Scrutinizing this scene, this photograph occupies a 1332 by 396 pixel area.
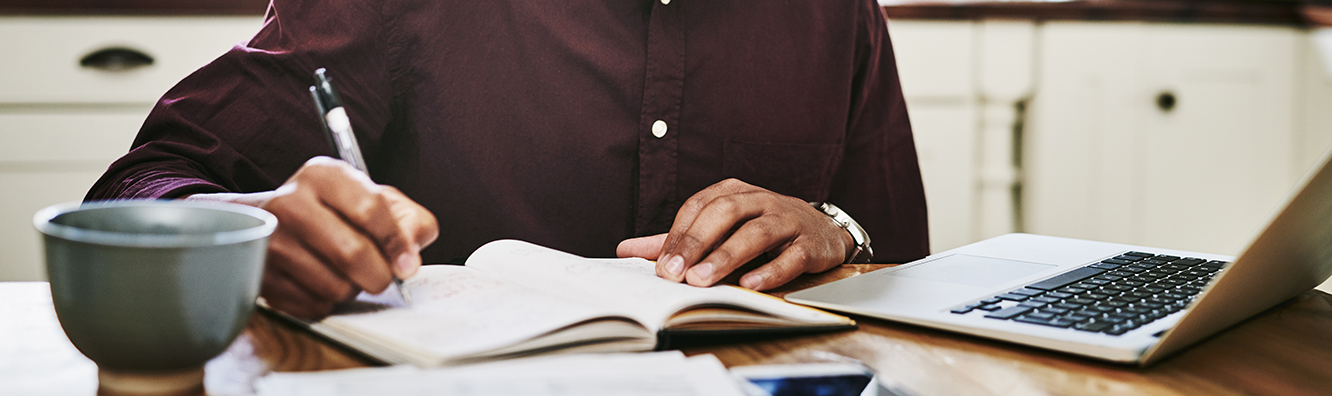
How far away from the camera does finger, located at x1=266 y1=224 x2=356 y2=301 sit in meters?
0.41

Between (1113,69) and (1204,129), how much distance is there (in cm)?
26

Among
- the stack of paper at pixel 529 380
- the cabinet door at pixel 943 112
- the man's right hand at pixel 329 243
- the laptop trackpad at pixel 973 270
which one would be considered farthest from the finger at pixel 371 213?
the cabinet door at pixel 943 112

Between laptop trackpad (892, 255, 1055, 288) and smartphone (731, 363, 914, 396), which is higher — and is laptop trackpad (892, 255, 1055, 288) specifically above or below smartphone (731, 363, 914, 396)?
below

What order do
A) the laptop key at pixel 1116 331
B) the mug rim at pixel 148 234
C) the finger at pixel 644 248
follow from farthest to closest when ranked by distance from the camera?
1. the finger at pixel 644 248
2. the laptop key at pixel 1116 331
3. the mug rim at pixel 148 234

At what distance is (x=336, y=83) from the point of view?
80 cm

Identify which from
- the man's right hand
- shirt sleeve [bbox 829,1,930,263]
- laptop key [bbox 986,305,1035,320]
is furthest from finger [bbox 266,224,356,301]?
shirt sleeve [bbox 829,1,930,263]

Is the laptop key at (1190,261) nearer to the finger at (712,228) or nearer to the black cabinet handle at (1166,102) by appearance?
the finger at (712,228)

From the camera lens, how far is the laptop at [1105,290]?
1.27 ft

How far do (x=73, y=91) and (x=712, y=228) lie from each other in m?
1.54

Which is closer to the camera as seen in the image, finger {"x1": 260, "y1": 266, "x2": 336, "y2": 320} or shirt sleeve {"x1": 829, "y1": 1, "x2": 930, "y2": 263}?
finger {"x1": 260, "y1": 266, "x2": 336, "y2": 320}

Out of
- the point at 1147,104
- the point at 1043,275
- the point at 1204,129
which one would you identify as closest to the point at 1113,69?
the point at 1147,104

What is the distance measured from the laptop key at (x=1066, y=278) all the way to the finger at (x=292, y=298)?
394mm

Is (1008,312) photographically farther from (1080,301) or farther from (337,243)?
(337,243)

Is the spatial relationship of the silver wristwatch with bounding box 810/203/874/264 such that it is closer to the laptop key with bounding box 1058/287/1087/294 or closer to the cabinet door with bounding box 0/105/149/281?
the laptop key with bounding box 1058/287/1087/294
